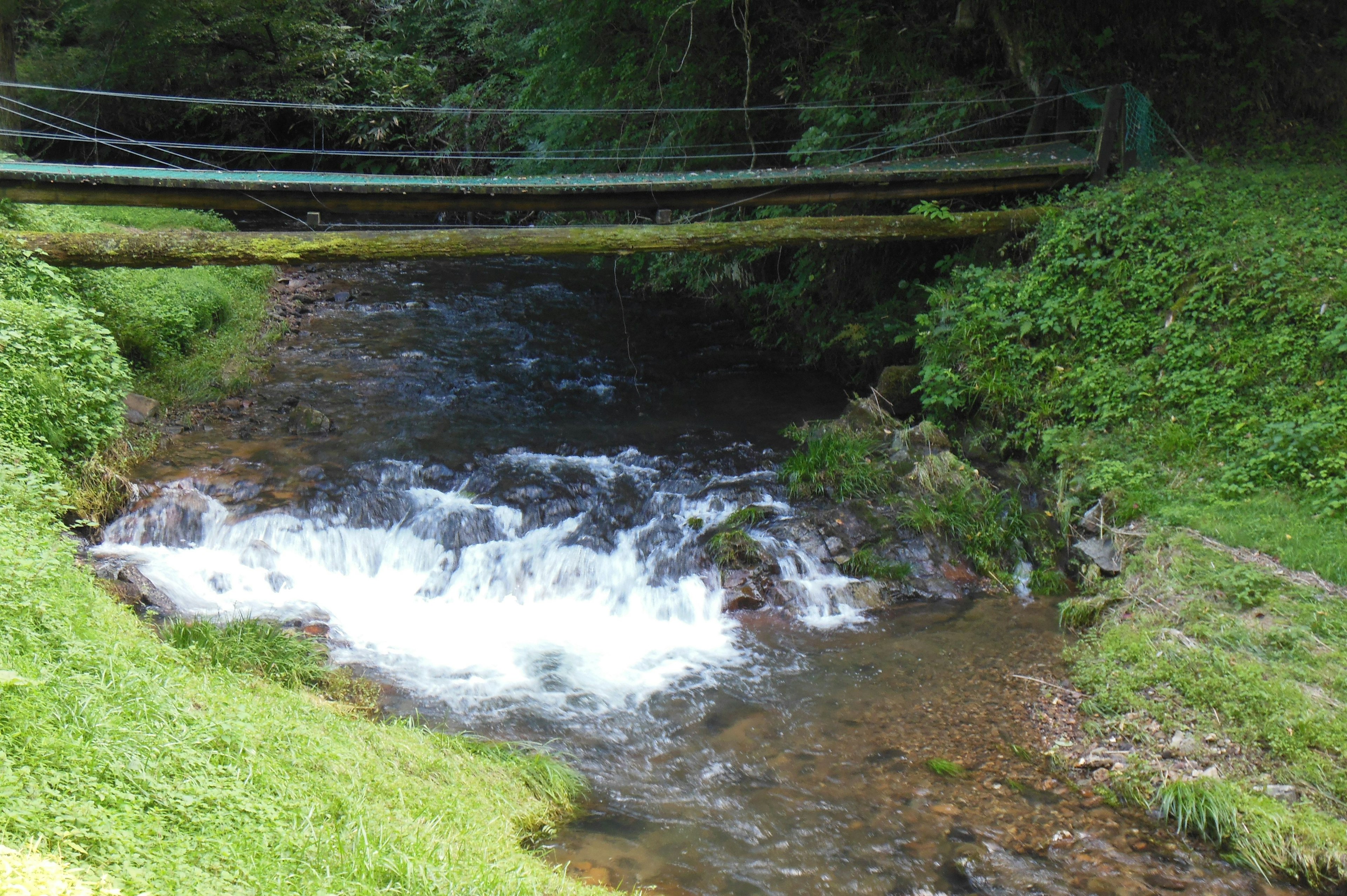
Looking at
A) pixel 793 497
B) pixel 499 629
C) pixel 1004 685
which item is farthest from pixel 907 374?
pixel 499 629

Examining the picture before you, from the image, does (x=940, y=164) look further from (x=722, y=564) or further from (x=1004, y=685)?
(x=1004, y=685)

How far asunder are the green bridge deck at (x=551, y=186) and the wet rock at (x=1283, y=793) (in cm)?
652

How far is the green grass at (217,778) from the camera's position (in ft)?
9.91

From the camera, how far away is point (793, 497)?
866 cm

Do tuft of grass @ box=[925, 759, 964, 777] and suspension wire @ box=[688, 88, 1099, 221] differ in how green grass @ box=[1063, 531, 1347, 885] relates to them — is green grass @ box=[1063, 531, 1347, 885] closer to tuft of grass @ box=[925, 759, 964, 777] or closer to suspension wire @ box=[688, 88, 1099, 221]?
tuft of grass @ box=[925, 759, 964, 777]

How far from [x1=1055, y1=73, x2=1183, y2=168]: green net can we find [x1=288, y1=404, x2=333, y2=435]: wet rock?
28.6 ft

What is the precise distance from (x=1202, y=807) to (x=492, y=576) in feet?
17.1

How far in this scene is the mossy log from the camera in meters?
8.30

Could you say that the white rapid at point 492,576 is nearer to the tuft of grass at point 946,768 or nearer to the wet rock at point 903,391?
the tuft of grass at point 946,768

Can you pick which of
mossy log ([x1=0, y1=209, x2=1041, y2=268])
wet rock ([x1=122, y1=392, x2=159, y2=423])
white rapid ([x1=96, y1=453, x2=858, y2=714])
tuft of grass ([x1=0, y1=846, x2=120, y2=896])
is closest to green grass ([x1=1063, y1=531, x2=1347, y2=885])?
white rapid ([x1=96, y1=453, x2=858, y2=714])

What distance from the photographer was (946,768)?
17.4 feet

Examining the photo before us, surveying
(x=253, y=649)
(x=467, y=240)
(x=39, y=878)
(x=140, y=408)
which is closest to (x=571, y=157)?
(x=467, y=240)

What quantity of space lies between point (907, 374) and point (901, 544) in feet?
8.40

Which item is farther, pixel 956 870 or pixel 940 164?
pixel 940 164
